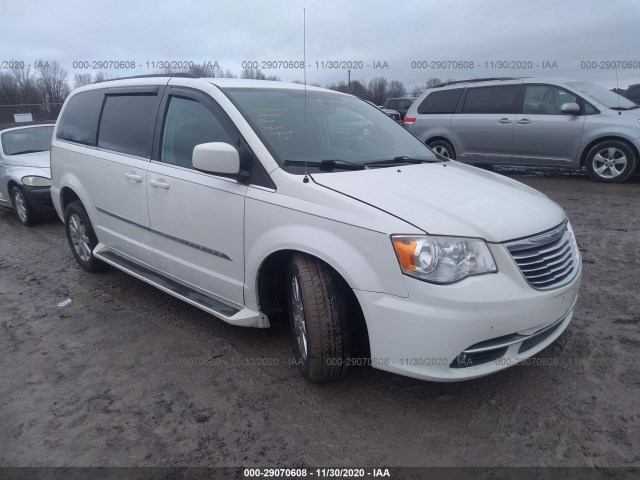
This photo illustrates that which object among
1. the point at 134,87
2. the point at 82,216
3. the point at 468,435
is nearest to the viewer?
the point at 468,435

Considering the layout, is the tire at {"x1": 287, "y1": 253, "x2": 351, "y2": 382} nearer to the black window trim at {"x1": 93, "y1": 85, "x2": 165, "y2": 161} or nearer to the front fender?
the front fender

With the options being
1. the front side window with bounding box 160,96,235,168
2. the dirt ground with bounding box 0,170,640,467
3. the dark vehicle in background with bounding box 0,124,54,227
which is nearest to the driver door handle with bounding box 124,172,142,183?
the front side window with bounding box 160,96,235,168

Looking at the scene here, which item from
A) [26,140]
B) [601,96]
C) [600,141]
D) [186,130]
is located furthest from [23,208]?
[601,96]

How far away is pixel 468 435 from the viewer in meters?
2.54

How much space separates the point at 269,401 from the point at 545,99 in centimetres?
815

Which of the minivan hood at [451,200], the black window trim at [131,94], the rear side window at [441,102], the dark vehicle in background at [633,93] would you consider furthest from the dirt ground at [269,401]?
the dark vehicle in background at [633,93]

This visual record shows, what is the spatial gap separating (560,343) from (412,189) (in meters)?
1.55

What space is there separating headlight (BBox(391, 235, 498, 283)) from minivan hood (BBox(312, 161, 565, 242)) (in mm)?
55

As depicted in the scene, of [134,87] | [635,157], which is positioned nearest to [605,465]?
[134,87]

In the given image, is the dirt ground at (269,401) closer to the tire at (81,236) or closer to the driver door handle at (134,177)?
the tire at (81,236)

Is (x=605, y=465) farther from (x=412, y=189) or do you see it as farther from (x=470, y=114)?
(x=470, y=114)

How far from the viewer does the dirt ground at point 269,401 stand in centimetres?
245

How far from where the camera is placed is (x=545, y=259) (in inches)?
105

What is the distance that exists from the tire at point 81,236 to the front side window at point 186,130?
64.5 inches
